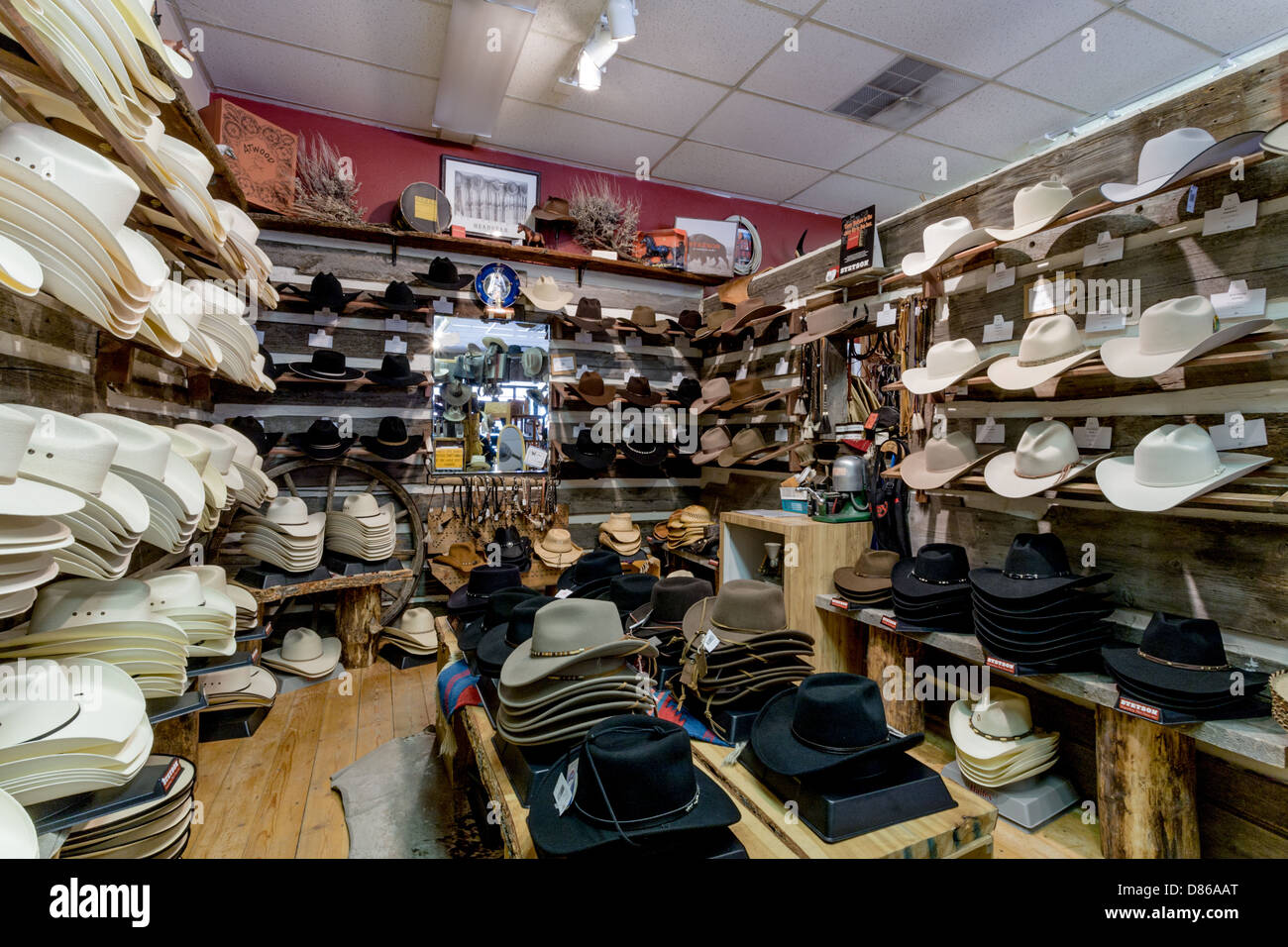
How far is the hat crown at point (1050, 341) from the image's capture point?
93.9 inches

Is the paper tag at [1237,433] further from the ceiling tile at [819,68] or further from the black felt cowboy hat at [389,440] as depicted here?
the black felt cowboy hat at [389,440]

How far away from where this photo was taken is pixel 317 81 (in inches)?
166

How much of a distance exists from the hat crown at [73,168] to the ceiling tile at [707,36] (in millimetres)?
3046

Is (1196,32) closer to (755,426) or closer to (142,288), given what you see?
(755,426)

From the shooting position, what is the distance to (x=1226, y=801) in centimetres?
216

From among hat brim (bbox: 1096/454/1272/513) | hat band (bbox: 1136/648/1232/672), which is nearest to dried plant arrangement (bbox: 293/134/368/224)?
hat brim (bbox: 1096/454/1272/513)

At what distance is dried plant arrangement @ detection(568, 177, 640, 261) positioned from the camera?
506 centimetres

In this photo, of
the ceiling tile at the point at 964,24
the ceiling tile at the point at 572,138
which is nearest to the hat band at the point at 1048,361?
the ceiling tile at the point at 964,24

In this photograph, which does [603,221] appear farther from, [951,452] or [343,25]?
[951,452]

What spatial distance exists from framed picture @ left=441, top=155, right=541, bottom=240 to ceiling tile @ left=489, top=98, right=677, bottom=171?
25 cm

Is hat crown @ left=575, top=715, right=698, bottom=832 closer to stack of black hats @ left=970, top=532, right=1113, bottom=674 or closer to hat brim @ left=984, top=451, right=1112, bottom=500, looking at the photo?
stack of black hats @ left=970, top=532, right=1113, bottom=674

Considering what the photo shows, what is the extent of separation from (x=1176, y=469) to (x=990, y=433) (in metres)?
0.97
